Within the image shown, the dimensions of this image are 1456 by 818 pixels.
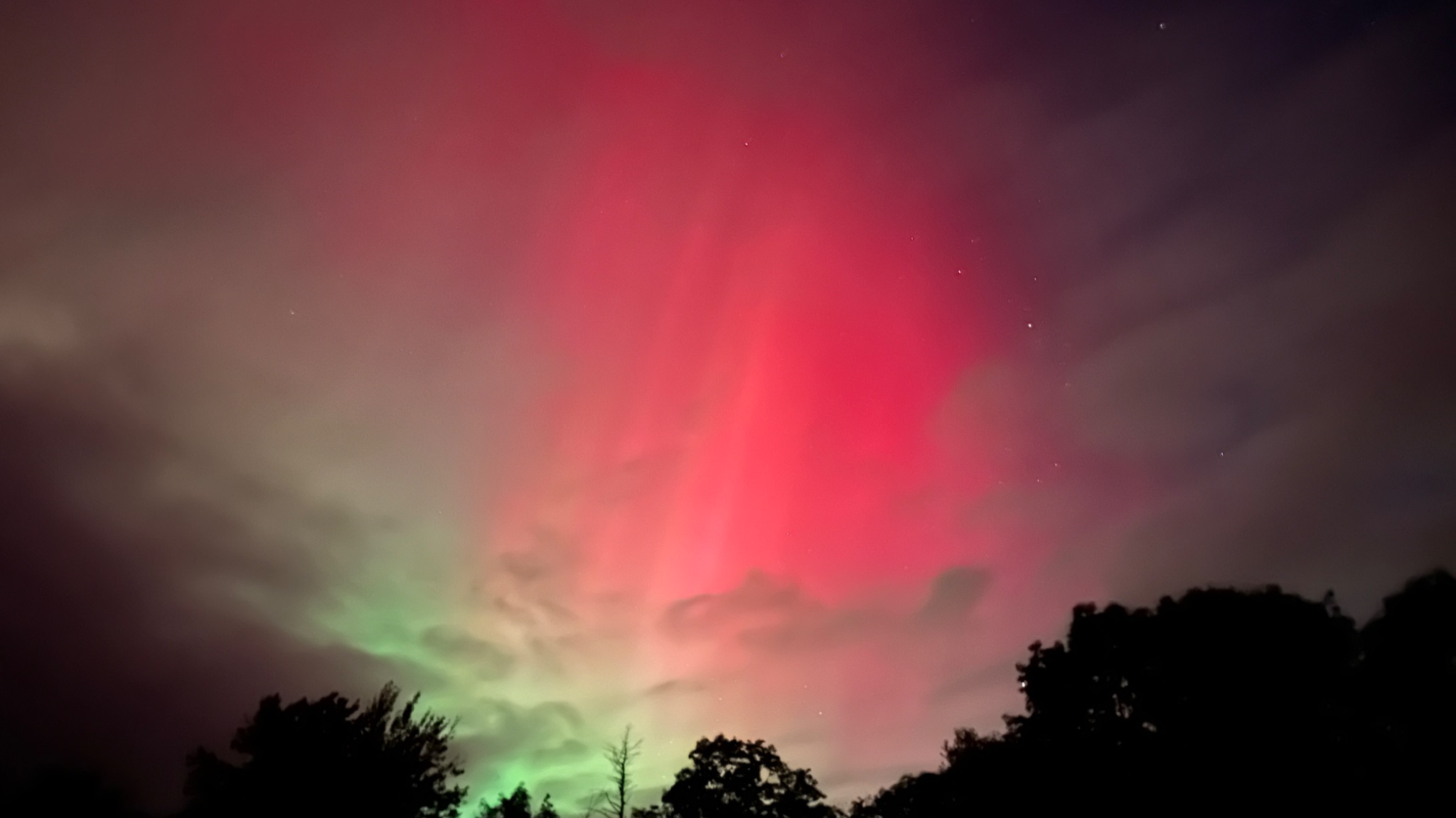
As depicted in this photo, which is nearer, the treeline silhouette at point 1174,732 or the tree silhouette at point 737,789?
the treeline silhouette at point 1174,732

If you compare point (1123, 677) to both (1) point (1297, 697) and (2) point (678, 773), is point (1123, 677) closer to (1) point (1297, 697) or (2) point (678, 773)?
(1) point (1297, 697)

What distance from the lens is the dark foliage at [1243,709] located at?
26.1 meters

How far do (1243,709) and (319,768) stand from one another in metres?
33.8

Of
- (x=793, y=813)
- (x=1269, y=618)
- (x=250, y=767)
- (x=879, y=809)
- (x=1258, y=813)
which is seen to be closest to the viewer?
(x=250, y=767)

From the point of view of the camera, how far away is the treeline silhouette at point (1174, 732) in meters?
23.7

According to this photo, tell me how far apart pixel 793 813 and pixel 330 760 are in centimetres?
3629

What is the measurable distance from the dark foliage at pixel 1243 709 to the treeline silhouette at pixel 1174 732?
6 cm

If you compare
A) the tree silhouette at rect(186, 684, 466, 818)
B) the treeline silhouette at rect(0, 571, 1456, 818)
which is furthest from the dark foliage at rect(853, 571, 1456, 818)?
the tree silhouette at rect(186, 684, 466, 818)

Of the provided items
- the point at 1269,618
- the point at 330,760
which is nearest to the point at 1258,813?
the point at 1269,618

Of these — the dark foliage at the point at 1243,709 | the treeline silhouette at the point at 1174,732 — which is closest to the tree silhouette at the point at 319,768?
the treeline silhouette at the point at 1174,732

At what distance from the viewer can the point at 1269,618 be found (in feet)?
98.4

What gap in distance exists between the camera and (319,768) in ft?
76.5

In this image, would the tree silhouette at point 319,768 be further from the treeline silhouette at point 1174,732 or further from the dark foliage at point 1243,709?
the dark foliage at point 1243,709

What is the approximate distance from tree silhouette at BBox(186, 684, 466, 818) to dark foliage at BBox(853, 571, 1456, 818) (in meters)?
26.3
